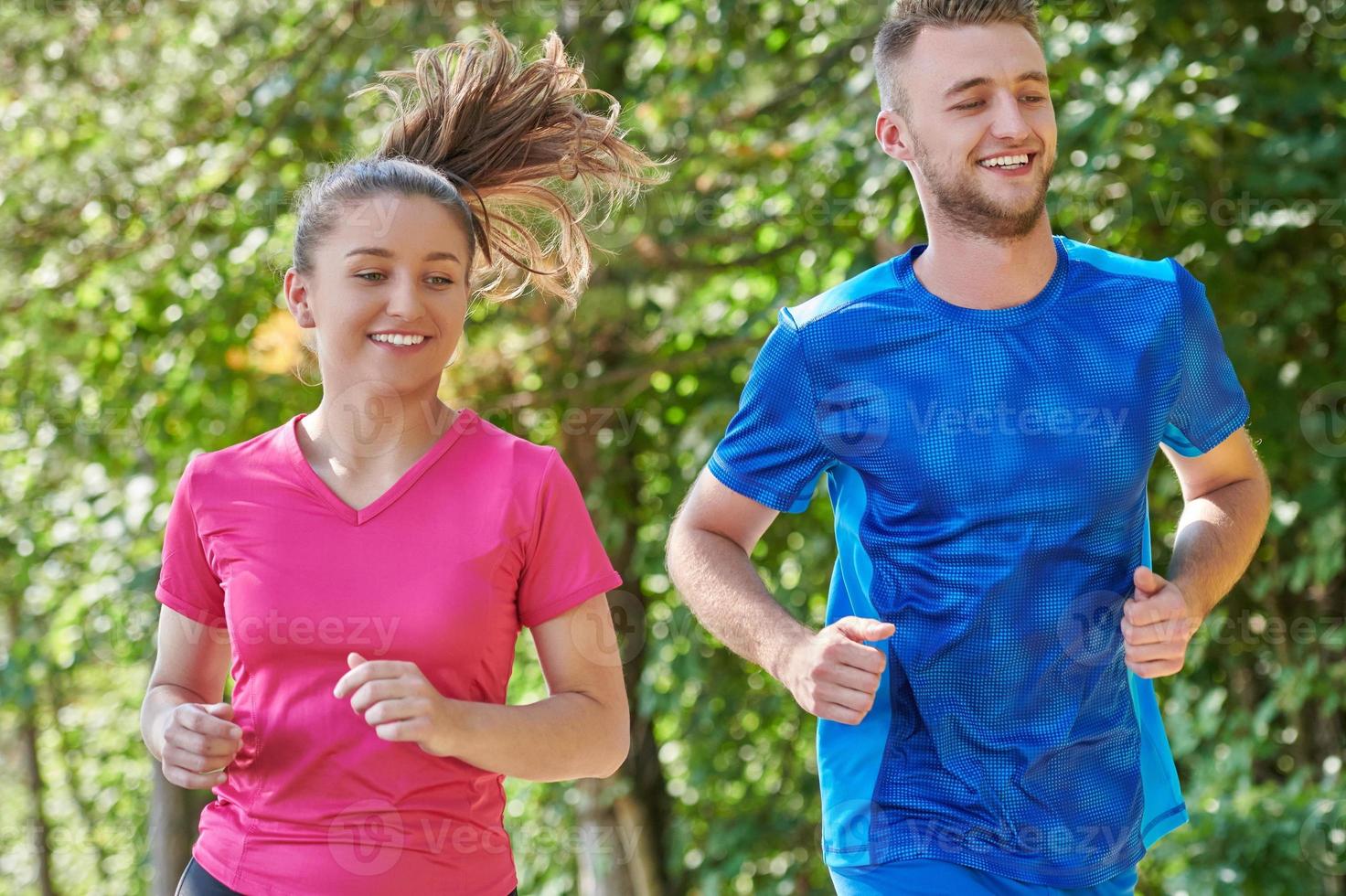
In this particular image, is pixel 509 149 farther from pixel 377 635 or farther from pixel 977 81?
pixel 377 635

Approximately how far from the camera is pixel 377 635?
6.79 ft

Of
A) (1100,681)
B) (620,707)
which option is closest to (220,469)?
(620,707)

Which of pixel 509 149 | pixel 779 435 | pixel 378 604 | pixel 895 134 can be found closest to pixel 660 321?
pixel 509 149

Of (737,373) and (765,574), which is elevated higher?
(737,373)

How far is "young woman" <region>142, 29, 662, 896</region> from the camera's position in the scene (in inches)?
80.1

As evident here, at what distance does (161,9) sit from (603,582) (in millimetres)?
4423

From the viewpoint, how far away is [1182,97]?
4.28 metres

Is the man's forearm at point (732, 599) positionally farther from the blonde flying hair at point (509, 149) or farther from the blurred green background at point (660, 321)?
the blurred green background at point (660, 321)

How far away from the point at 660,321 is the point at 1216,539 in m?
3.12

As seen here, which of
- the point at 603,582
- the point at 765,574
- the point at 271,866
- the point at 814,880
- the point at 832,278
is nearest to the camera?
the point at 271,866

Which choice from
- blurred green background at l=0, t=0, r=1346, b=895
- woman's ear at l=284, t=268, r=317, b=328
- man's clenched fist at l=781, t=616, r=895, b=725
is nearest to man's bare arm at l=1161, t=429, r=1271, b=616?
man's clenched fist at l=781, t=616, r=895, b=725

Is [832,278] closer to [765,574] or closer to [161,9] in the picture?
[765,574]

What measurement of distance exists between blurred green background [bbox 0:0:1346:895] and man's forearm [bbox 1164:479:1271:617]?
1.82 meters

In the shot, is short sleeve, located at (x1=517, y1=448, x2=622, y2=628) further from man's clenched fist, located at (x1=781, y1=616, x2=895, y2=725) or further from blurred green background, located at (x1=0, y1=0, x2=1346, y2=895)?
blurred green background, located at (x1=0, y1=0, x2=1346, y2=895)
